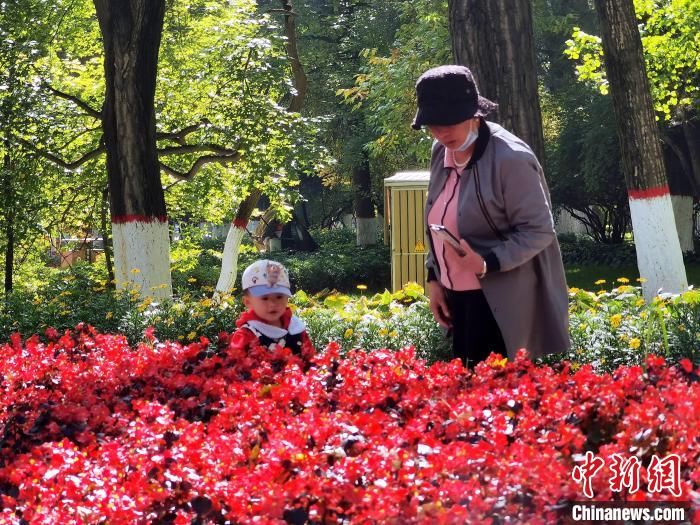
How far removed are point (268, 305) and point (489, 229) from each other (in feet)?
4.24

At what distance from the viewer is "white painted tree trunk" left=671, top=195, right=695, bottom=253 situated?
87.6 ft

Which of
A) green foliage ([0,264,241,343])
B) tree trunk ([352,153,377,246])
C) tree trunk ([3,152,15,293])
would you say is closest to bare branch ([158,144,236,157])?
tree trunk ([3,152,15,293])

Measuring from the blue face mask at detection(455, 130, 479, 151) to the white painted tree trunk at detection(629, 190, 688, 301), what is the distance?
8.18 metres

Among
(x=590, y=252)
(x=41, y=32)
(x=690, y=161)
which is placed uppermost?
(x=41, y=32)

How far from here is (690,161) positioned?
2603cm

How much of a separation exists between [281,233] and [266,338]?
3418cm

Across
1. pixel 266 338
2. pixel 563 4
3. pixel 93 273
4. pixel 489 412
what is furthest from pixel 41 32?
pixel 563 4

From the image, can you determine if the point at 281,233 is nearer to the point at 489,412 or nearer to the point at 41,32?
the point at 41,32

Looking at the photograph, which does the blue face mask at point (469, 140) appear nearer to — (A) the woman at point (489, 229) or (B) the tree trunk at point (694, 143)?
(A) the woman at point (489, 229)

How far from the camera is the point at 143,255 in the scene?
10.5 metres

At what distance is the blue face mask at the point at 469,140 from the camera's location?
4.53 meters

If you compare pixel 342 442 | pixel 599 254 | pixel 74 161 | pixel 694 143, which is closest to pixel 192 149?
pixel 74 161

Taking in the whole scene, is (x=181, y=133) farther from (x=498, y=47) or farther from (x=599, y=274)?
(x=599, y=274)

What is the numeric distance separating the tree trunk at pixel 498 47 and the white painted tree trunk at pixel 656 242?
5173 millimetres
